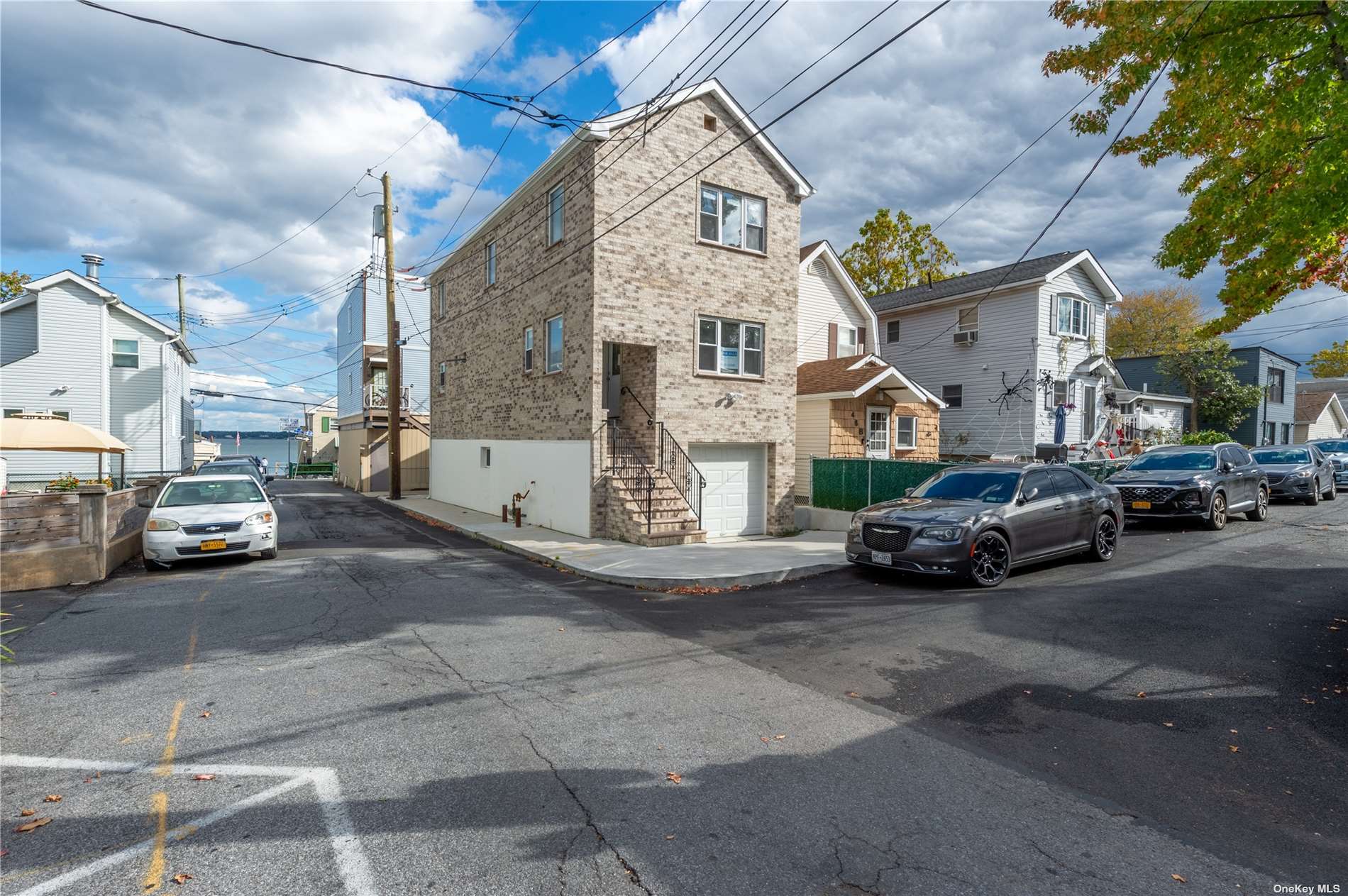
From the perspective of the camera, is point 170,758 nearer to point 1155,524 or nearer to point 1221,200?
point 1221,200

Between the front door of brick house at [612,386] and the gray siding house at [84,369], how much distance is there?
20.4 m

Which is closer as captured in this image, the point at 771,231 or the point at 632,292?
the point at 632,292

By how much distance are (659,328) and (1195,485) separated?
35.8ft

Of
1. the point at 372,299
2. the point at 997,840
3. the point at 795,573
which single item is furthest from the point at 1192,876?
the point at 372,299

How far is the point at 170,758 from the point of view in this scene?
13.9 ft

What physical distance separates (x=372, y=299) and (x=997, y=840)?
33346 mm

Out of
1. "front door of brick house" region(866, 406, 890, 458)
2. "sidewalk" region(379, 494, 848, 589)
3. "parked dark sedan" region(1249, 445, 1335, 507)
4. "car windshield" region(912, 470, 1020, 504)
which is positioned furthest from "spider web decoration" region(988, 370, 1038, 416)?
"car windshield" region(912, 470, 1020, 504)

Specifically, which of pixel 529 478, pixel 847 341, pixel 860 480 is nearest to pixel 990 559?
pixel 860 480

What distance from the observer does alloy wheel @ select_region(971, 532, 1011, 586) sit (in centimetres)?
914

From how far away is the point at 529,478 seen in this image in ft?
55.0

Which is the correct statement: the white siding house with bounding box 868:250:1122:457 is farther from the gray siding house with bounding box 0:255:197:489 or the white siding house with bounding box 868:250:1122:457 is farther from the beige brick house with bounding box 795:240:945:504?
the gray siding house with bounding box 0:255:197:489

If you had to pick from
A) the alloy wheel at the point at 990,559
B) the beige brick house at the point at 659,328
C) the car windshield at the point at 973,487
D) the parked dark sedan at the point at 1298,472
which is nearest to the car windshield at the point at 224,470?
the beige brick house at the point at 659,328

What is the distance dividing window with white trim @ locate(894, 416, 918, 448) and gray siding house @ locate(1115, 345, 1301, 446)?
21.6 metres

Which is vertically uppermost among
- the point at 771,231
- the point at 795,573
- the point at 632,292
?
the point at 771,231
